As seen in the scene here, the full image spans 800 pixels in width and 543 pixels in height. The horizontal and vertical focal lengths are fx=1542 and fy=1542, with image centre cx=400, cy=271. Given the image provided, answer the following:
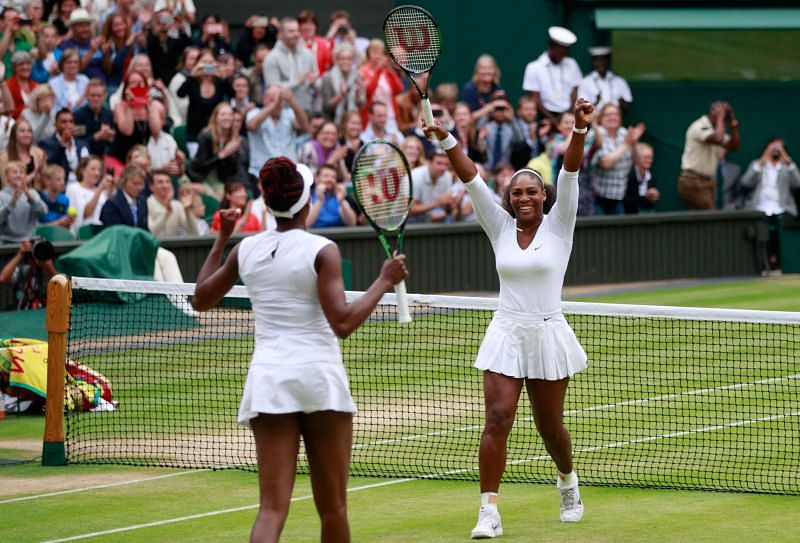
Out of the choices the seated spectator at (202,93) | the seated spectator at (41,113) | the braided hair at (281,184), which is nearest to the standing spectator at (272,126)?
the seated spectator at (202,93)

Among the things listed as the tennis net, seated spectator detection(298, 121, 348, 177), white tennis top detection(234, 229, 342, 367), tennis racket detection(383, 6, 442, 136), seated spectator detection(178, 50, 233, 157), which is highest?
seated spectator detection(178, 50, 233, 157)

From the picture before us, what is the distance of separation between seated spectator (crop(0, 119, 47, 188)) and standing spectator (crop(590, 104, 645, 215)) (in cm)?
819

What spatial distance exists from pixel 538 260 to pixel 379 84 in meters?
13.4

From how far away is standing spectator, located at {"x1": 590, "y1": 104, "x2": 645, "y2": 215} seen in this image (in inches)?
878

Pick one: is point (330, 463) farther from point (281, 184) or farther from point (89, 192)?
point (89, 192)

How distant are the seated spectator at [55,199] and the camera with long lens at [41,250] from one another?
1.40m

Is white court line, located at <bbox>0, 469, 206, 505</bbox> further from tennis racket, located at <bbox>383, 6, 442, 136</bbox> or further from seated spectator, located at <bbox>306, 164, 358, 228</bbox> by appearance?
seated spectator, located at <bbox>306, 164, 358, 228</bbox>

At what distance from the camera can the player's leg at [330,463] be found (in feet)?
21.2

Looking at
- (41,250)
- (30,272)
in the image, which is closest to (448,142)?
(41,250)

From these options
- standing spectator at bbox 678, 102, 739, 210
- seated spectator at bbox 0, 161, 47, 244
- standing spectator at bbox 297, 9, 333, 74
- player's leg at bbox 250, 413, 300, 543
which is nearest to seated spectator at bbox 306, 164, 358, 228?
standing spectator at bbox 297, 9, 333, 74

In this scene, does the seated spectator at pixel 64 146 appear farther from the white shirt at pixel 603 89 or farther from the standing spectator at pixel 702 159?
the standing spectator at pixel 702 159

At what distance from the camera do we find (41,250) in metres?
16.4

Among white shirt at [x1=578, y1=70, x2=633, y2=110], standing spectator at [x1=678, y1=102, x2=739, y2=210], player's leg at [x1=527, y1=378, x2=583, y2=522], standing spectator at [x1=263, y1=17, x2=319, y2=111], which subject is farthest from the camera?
standing spectator at [x1=678, y1=102, x2=739, y2=210]

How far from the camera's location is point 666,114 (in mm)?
25672
